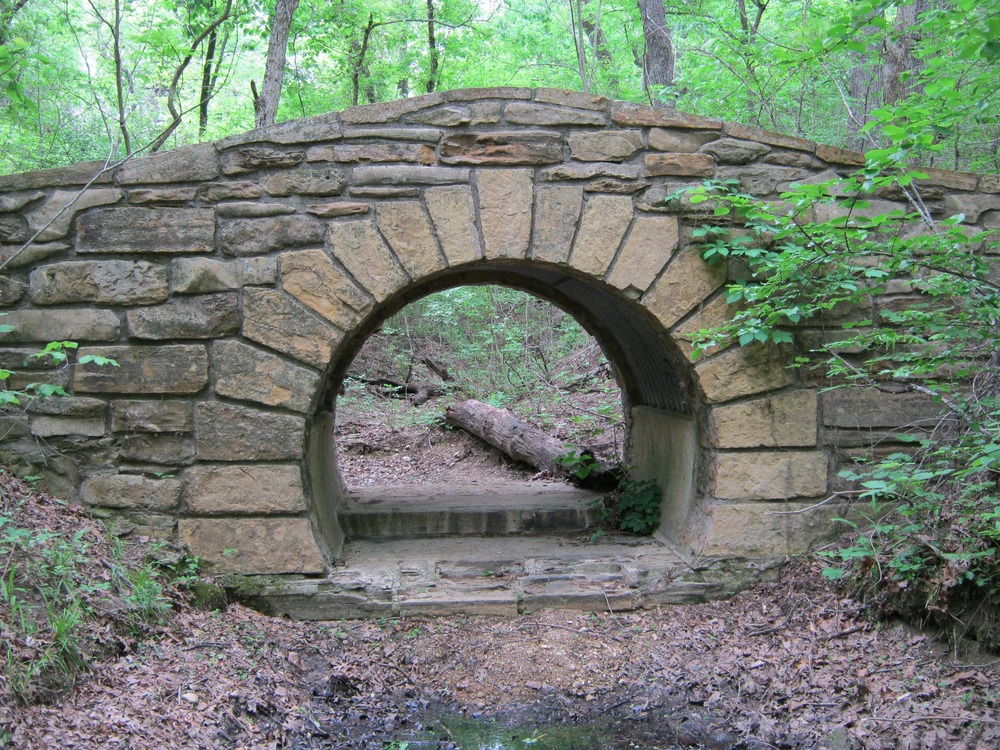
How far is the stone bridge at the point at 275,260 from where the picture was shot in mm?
4207

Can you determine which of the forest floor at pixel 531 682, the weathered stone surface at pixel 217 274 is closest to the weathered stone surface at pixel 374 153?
the weathered stone surface at pixel 217 274

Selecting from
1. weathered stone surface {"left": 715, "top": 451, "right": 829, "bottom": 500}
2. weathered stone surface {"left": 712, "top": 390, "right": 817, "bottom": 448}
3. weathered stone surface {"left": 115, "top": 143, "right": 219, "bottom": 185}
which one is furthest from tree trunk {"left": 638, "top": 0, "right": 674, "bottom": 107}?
weathered stone surface {"left": 115, "top": 143, "right": 219, "bottom": 185}

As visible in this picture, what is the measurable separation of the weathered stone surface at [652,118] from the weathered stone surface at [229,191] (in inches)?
77.7

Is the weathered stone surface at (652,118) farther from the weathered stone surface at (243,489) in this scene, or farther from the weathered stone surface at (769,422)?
the weathered stone surface at (243,489)

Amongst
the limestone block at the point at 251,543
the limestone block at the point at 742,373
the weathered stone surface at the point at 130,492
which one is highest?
the limestone block at the point at 742,373

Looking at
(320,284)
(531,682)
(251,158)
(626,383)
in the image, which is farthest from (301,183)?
(626,383)

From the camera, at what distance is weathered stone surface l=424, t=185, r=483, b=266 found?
4270 mm

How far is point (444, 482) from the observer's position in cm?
Result: 774

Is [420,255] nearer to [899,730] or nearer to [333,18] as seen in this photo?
[899,730]

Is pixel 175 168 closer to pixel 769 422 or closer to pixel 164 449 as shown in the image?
pixel 164 449

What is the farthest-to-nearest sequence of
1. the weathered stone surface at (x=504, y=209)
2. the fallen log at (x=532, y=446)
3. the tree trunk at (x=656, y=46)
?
1. the tree trunk at (x=656, y=46)
2. the fallen log at (x=532, y=446)
3. the weathered stone surface at (x=504, y=209)

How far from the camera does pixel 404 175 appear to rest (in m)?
4.27

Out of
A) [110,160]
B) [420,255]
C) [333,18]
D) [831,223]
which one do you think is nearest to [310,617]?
[420,255]

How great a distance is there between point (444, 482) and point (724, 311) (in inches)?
158
